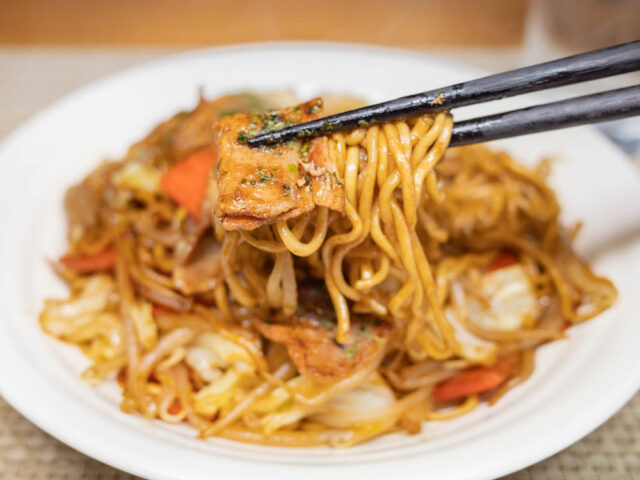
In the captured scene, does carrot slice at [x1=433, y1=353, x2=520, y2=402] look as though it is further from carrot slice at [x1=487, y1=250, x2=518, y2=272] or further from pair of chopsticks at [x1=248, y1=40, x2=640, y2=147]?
pair of chopsticks at [x1=248, y1=40, x2=640, y2=147]

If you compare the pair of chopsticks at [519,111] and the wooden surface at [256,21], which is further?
the wooden surface at [256,21]

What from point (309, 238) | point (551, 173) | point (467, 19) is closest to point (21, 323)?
point (309, 238)

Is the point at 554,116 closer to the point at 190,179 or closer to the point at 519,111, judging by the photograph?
the point at 519,111

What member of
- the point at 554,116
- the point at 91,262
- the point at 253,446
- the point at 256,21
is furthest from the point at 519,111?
the point at 256,21

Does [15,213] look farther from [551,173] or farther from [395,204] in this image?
[551,173]

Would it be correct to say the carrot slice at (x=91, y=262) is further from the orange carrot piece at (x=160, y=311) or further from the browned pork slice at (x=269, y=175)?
the browned pork slice at (x=269, y=175)

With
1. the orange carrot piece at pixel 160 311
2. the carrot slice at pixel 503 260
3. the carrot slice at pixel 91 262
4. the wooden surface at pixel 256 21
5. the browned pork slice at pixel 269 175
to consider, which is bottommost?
the orange carrot piece at pixel 160 311

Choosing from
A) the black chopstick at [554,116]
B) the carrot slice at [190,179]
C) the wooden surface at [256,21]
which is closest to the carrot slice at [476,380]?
the black chopstick at [554,116]
